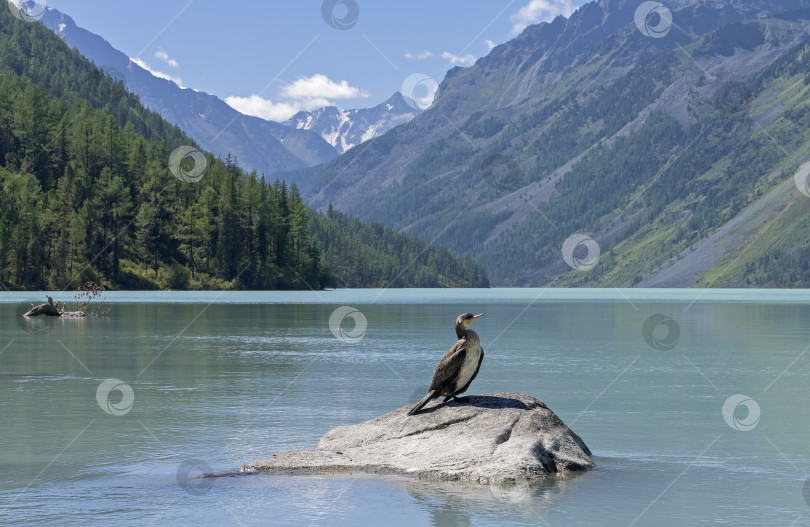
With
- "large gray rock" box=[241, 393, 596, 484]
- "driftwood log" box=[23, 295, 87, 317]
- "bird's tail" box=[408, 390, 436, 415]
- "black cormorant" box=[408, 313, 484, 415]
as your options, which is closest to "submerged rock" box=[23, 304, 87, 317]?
"driftwood log" box=[23, 295, 87, 317]

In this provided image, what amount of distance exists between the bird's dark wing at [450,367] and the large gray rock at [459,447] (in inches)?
22.2

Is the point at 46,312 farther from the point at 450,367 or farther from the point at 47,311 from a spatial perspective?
the point at 450,367

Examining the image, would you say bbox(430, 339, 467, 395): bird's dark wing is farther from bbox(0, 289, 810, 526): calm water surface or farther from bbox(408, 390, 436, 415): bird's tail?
bbox(0, 289, 810, 526): calm water surface

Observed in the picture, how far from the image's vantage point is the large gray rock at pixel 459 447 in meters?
23.5

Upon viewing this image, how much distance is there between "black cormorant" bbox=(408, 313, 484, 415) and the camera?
25859mm

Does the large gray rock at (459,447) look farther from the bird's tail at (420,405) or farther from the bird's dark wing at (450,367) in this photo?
the bird's dark wing at (450,367)

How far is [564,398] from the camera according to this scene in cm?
4016

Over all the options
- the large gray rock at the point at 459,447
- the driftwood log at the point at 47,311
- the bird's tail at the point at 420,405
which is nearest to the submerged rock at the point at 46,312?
the driftwood log at the point at 47,311

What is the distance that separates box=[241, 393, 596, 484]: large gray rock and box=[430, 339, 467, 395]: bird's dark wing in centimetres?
56

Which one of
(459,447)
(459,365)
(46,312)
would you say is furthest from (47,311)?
(459,447)

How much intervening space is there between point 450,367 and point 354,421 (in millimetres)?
7872

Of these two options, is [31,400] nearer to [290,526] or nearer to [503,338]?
[290,526]

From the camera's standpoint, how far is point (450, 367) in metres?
Result: 26.3

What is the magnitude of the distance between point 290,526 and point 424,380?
91.0ft
